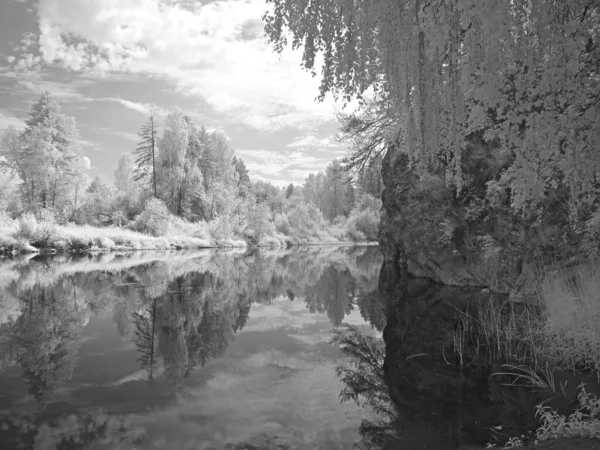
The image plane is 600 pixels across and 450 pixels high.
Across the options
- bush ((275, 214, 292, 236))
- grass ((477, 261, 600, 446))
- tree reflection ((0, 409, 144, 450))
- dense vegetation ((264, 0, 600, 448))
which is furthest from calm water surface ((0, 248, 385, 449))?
bush ((275, 214, 292, 236))

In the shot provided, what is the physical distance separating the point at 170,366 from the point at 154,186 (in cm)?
3583

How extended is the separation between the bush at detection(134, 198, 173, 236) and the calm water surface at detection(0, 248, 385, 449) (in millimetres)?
20904

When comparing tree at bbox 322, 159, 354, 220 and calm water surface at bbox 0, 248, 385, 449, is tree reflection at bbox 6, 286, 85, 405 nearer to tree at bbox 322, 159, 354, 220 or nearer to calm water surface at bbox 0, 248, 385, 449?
calm water surface at bbox 0, 248, 385, 449

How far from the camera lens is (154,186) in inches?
1553

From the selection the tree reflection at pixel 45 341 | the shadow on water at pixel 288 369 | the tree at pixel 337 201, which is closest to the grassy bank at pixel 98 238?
the shadow on water at pixel 288 369

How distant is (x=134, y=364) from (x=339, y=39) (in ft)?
18.6

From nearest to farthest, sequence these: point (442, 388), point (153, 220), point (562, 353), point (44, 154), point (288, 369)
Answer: point (442, 388)
point (562, 353)
point (288, 369)
point (44, 154)
point (153, 220)

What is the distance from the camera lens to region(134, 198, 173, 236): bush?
3441cm

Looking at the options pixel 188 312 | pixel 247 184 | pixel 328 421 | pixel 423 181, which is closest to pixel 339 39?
pixel 328 421

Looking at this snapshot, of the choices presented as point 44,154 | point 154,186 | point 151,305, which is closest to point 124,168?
point 154,186

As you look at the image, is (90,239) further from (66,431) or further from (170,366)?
(66,431)

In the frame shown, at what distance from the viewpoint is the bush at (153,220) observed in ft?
113

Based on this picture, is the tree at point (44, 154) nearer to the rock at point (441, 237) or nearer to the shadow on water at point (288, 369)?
the shadow on water at point (288, 369)

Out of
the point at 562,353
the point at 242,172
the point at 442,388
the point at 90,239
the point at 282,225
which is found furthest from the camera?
the point at 242,172
